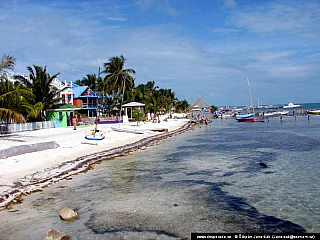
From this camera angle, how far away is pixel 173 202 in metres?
9.24

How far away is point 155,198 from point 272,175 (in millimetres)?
5832

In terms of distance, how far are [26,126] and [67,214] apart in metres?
23.2

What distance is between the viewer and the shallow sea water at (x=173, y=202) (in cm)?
730

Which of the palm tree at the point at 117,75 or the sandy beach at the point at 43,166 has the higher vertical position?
the palm tree at the point at 117,75

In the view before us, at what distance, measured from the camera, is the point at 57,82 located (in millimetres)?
38188

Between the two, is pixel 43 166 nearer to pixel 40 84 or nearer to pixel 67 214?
pixel 67 214

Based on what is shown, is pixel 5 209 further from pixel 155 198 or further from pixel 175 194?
pixel 175 194

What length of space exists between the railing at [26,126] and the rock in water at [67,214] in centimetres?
2029

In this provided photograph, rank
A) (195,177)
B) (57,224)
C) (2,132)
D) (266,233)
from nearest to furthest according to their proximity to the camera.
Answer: (266,233) → (57,224) → (195,177) → (2,132)

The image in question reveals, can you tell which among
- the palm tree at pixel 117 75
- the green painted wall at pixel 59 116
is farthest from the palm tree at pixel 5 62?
the palm tree at pixel 117 75

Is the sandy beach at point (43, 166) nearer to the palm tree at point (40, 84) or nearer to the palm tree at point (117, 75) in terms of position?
the palm tree at point (40, 84)

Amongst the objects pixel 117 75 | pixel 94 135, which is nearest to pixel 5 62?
pixel 94 135

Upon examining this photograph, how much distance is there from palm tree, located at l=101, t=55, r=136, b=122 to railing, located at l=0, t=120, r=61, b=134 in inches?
710

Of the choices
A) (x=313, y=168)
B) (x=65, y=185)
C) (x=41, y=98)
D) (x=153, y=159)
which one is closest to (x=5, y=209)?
(x=65, y=185)
